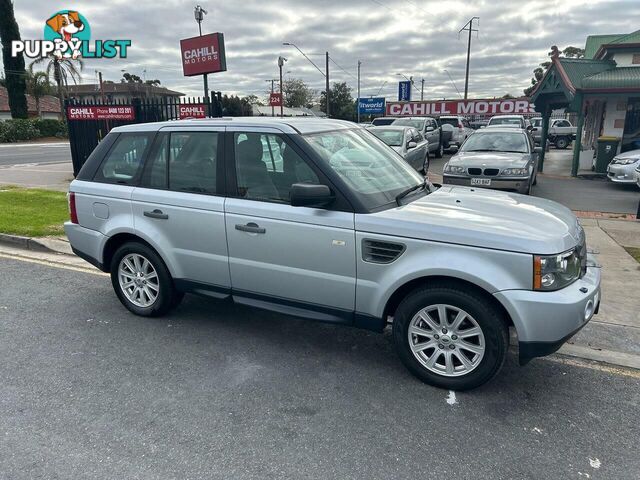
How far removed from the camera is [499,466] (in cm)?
262

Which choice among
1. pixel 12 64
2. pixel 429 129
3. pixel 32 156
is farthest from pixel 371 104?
pixel 12 64

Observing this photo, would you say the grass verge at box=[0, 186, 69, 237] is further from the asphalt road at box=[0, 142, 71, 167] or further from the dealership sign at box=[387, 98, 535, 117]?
the dealership sign at box=[387, 98, 535, 117]

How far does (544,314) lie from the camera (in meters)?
2.95

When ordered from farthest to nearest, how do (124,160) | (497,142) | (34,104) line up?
1. (34,104)
2. (497,142)
3. (124,160)

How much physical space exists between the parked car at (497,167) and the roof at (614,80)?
5.74 meters

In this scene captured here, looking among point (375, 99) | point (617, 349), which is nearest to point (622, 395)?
point (617, 349)

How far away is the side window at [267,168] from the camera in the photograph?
370 cm

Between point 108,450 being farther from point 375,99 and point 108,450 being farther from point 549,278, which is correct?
point 375,99

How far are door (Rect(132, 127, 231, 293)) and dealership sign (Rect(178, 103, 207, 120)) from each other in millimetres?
8811

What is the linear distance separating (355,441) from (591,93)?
15.6 metres

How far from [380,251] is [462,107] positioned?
2216 cm

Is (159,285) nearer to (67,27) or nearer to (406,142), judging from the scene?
(406,142)

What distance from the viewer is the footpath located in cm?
393

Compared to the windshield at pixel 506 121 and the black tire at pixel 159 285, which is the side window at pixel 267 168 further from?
the windshield at pixel 506 121
